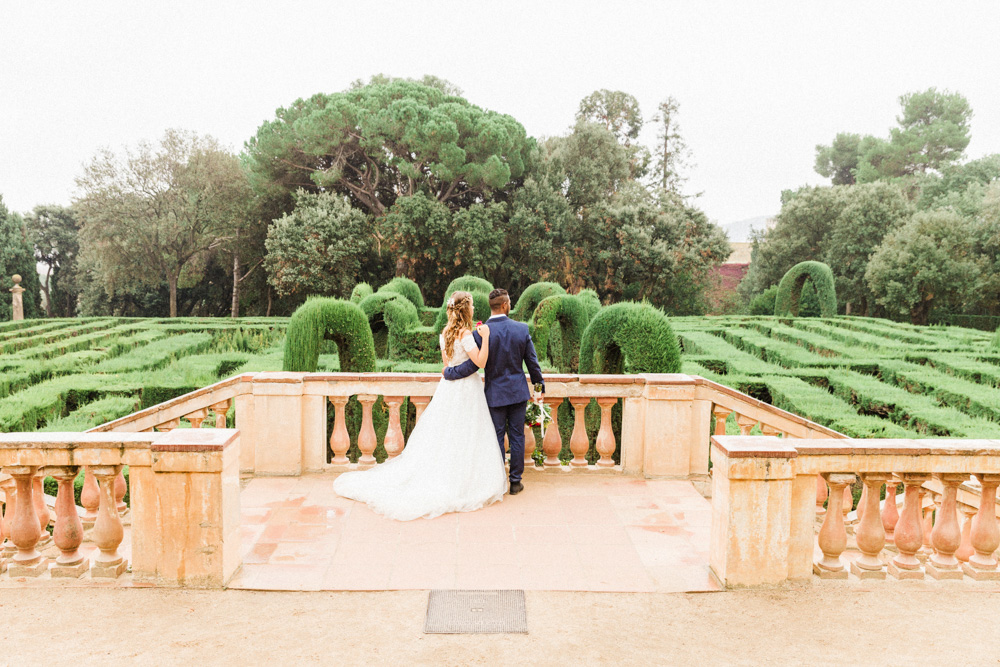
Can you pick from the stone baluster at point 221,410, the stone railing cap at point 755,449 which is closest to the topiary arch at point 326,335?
the stone baluster at point 221,410

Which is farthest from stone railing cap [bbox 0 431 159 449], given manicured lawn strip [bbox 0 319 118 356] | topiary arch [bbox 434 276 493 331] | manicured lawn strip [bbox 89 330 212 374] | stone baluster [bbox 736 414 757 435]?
manicured lawn strip [bbox 0 319 118 356]

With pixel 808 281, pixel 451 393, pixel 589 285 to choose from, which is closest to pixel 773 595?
pixel 451 393

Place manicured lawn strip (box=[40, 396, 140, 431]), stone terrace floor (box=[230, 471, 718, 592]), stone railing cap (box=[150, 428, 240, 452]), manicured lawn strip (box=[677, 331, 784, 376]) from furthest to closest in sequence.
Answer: manicured lawn strip (box=[677, 331, 784, 376]), manicured lawn strip (box=[40, 396, 140, 431]), stone terrace floor (box=[230, 471, 718, 592]), stone railing cap (box=[150, 428, 240, 452])

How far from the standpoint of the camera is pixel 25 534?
4.43m

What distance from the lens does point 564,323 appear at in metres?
14.4

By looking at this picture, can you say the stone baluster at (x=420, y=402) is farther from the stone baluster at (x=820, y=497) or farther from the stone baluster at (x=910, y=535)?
the stone baluster at (x=910, y=535)

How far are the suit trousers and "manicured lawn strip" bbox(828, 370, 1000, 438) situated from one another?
4.90 meters

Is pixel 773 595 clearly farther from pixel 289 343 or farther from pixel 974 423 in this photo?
pixel 289 343

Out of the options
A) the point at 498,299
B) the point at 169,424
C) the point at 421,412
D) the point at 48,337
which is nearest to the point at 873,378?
the point at 498,299

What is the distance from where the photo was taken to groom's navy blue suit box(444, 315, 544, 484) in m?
6.26

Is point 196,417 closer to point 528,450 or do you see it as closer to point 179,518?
point 179,518

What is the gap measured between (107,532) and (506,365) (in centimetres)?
338

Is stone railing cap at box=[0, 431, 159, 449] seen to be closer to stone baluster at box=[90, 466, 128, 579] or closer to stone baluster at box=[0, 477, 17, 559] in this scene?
stone baluster at box=[90, 466, 128, 579]

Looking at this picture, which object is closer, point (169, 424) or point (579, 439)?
point (579, 439)
